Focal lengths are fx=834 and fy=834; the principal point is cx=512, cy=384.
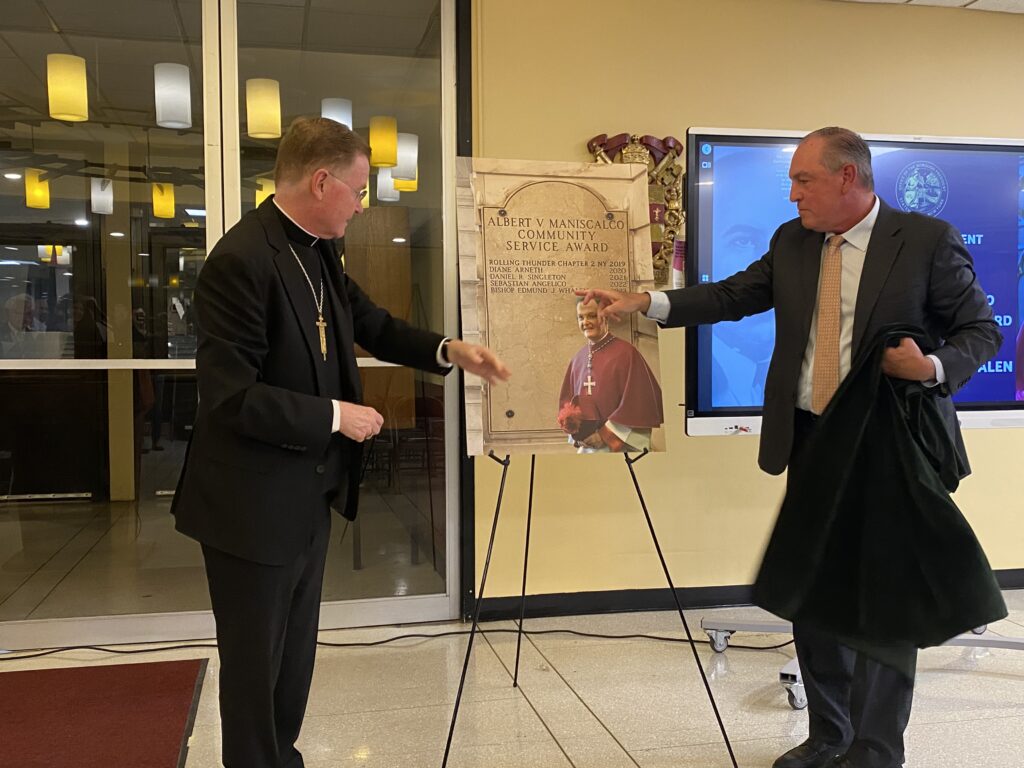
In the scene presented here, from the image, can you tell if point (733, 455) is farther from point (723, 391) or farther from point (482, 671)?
point (482, 671)

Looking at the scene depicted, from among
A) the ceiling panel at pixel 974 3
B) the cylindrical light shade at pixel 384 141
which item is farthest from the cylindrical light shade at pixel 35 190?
the ceiling panel at pixel 974 3

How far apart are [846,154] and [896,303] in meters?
0.43

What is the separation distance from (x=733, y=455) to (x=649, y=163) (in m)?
1.35

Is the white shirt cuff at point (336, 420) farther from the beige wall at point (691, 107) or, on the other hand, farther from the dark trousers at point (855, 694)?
the beige wall at point (691, 107)

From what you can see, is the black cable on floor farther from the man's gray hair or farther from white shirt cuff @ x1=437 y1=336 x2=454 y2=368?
the man's gray hair

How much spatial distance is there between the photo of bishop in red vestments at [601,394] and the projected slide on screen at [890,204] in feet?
1.53

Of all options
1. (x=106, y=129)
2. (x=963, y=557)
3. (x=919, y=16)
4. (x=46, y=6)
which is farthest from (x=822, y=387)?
(x=46, y=6)

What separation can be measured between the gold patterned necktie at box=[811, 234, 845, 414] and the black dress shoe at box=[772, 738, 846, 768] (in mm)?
937

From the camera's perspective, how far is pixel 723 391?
3109 mm

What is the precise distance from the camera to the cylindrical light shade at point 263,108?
3414 millimetres

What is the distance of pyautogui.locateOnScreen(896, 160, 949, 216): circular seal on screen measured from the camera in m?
3.10

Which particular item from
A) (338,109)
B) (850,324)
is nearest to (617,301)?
(850,324)

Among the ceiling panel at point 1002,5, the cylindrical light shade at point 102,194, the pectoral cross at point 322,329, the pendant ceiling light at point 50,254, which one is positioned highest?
the ceiling panel at point 1002,5

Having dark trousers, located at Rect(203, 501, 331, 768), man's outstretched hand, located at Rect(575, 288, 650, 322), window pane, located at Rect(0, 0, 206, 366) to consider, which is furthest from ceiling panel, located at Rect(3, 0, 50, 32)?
dark trousers, located at Rect(203, 501, 331, 768)
